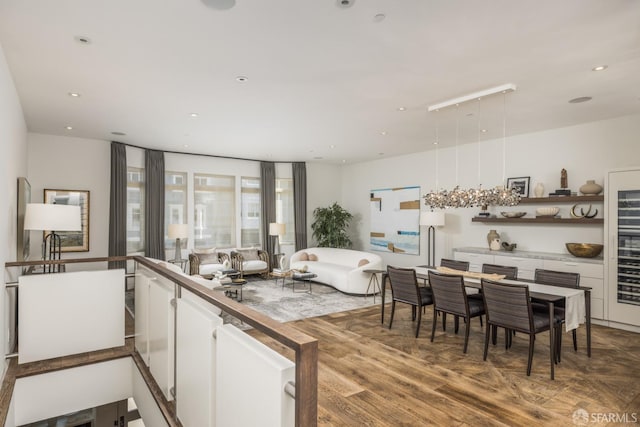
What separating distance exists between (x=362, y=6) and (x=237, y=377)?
2.29 metres

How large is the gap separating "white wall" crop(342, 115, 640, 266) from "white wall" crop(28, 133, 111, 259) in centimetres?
604

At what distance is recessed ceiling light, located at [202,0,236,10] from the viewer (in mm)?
2211

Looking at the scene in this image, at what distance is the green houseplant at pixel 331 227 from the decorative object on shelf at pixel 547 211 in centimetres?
461

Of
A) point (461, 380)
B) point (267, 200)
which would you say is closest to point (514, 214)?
point (461, 380)

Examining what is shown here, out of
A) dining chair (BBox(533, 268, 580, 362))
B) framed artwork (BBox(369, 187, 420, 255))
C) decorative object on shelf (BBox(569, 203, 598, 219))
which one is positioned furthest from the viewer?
framed artwork (BBox(369, 187, 420, 255))

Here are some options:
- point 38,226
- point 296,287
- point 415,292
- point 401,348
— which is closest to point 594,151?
point 415,292

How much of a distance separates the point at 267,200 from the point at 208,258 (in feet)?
6.99

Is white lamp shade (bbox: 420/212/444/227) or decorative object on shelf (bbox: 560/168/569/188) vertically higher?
decorative object on shelf (bbox: 560/168/569/188)

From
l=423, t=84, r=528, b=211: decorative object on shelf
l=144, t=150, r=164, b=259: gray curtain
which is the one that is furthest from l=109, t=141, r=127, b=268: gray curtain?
l=423, t=84, r=528, b=211: decorative object on shelf

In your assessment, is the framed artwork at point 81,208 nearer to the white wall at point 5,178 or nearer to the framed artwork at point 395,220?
the white wall at point 5,178

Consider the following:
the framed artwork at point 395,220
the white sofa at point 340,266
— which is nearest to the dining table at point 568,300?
the white sofa at point 340,266

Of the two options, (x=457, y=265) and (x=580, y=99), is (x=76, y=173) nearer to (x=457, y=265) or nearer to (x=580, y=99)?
(x=457, y=265)

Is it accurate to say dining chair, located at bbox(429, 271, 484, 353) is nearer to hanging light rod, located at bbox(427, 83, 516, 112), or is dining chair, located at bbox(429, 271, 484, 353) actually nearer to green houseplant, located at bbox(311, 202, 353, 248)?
hanging light rod, located at bbox(427, 83, 516, 112)

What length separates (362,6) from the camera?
2.27 meters
